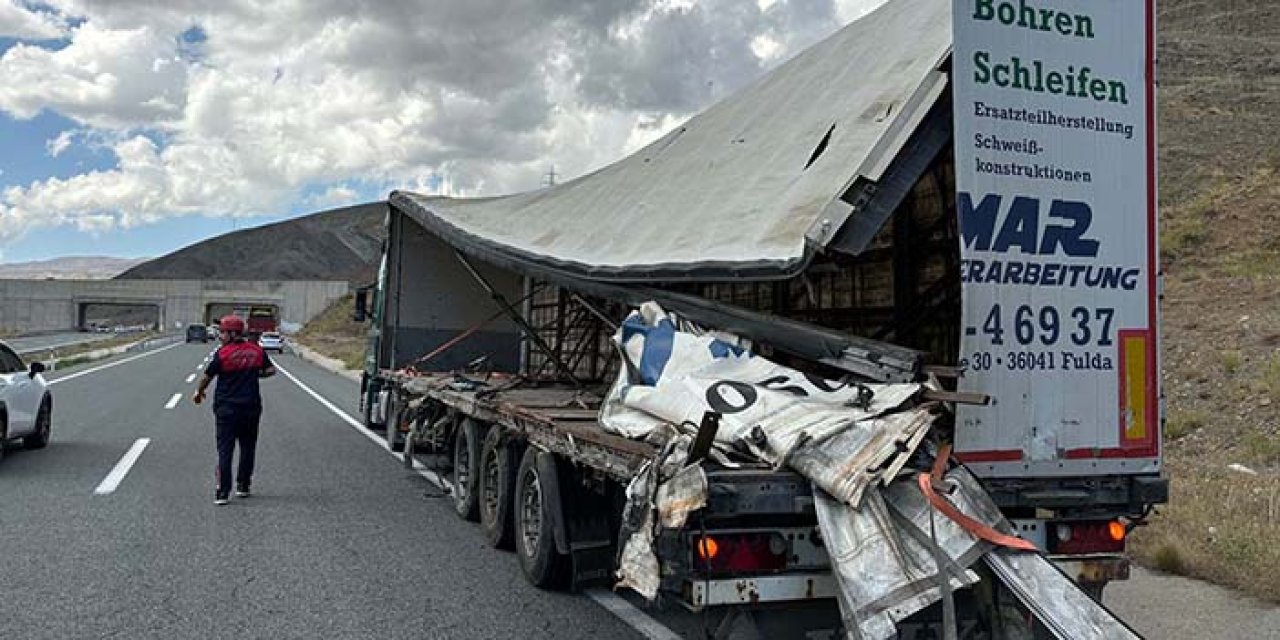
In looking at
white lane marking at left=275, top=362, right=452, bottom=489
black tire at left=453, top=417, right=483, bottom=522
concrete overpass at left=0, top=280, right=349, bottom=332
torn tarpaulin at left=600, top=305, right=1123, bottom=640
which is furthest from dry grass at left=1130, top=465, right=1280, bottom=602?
concrete overpass at left=0, top=280, right=349, bottom=332

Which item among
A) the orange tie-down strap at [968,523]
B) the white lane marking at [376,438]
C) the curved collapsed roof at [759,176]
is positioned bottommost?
the white lane marking at [376,438]

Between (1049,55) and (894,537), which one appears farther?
(1049,55)

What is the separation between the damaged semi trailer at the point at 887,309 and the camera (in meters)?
4.52

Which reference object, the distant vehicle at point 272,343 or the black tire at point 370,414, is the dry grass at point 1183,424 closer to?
the black tire at point 370,414

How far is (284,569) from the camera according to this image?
7215mm

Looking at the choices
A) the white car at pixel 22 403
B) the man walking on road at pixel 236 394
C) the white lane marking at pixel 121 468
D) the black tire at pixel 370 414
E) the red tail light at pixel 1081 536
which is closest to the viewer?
the red tail light at pixel 1081 536

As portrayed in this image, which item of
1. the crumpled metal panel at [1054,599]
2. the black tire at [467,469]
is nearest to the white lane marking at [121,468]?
the black tire at [467,469]

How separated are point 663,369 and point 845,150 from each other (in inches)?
68.1

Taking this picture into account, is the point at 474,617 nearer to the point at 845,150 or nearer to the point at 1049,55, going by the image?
the point at 845,150

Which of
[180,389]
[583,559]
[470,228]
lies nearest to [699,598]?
[583,559]

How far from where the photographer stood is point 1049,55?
5.07 meters

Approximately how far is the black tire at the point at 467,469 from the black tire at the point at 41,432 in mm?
6339

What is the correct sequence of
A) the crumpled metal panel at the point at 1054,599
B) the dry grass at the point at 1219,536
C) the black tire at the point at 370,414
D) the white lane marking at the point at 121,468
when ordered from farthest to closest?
the black tire at the point at 370,414 → the white lane marking at the point at 121,468 → the dry grass at the point at 1219,536 → the crumpled metal panel at the point at 1054,599

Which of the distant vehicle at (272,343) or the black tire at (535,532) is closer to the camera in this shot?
the black tire at (535,532)
